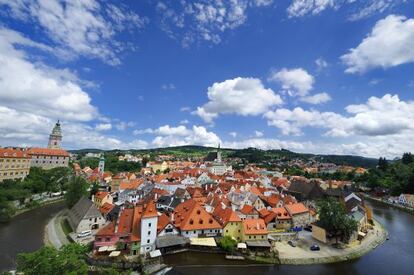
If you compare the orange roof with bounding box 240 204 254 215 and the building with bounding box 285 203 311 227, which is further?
the building with bounding box 285 203 311 227

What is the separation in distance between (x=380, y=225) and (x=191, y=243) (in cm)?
3767

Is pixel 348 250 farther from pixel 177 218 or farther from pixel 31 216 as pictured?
pixel 31 216

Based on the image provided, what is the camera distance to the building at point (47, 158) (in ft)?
263

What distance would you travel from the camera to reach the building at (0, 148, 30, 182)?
2273 inches

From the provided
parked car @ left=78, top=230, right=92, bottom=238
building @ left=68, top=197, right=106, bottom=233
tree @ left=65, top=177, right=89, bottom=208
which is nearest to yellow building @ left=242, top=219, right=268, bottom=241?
parked car @ left=78, top=230, right=92, bottom=238

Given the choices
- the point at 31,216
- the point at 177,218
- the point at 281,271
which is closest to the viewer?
the point at 281,271

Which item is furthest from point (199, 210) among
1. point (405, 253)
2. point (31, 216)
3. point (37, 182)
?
point (37, 182)

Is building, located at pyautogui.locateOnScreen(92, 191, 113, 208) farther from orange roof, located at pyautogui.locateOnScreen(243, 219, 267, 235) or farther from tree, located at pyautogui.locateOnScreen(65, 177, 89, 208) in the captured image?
orange roof, located at pyautogui.locateOnScreen(243, 219, 267, 235)

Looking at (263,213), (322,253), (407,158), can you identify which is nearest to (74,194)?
(263,213)

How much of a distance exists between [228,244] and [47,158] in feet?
249

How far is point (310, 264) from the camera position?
29.3 meters

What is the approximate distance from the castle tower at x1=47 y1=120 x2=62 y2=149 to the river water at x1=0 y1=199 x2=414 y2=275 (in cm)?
6473

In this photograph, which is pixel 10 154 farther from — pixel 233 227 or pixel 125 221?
pixel 233 227

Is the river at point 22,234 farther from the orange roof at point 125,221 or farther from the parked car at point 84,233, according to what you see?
the orange roof at point 125,221
